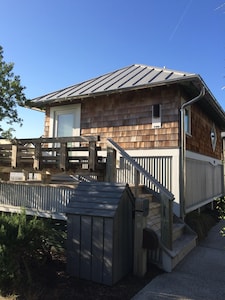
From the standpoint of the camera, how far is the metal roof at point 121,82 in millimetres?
8305

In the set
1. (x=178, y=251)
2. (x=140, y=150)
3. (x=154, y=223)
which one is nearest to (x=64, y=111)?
(x=140, y=150)

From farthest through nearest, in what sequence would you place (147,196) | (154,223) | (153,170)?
(153,170)
(147,196)
(154,223)

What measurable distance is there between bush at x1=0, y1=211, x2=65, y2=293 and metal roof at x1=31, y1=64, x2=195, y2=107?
5.48m

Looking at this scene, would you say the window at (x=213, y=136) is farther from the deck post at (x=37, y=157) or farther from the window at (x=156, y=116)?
the deck post at (x=37, y=157)

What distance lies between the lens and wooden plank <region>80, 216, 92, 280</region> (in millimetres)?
4555

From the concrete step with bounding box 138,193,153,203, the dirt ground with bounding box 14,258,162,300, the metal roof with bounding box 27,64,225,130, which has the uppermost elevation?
the metal roof with bounding box 27,64,225,130

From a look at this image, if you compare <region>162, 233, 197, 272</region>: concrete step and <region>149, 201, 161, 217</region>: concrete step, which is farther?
<region>149, 201, 161, 217</region>: concrete step

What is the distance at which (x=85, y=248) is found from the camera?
15.1 feet

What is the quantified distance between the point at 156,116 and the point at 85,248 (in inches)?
201

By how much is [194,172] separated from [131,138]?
259 centimetres

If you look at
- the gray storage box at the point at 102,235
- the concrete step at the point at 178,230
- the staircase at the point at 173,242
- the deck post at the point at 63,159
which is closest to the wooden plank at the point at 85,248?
the gray storage box at the point at 102,235

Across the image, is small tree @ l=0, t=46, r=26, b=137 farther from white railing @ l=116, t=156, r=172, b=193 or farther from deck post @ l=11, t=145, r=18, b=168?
white railing @ l=116, t=156, r=172, b=193

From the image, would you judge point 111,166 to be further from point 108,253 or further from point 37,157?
point 108,253

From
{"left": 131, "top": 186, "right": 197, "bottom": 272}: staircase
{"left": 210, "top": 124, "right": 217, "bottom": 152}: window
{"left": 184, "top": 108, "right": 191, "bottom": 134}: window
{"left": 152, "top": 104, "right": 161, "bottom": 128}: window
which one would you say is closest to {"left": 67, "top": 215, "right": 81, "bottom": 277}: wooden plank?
{"left": 131, "top": 186, "right": 197, "bottom": 272}: staircase
